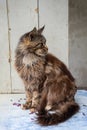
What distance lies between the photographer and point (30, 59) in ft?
8.35

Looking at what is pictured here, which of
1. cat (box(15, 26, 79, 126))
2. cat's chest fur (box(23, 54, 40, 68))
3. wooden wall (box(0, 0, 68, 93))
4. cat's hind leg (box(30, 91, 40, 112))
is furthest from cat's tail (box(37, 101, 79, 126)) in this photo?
wooden wall (box(0, 0, 68, 93))

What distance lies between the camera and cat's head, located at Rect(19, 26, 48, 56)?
248 cm

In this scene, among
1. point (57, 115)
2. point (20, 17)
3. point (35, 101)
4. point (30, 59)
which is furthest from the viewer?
point (20, 17)

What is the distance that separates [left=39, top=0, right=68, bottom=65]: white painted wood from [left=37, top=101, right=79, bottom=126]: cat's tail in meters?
0.69

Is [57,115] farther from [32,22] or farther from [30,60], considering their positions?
[32,22]

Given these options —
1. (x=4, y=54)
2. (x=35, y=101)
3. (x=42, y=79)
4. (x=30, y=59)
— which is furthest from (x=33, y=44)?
(x=4, y=54)

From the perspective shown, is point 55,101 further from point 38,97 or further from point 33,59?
point 33,59

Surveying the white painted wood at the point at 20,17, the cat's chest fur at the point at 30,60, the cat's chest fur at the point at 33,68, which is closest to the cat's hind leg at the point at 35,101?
the cat's chest fur at the point at 33,68

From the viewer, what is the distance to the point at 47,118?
2396 millimetres

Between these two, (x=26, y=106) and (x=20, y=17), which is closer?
(x=26, y=106)

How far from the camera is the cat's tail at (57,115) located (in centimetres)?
240

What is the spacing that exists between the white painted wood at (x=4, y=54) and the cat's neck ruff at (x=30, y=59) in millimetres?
570

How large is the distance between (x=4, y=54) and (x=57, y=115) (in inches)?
39.6

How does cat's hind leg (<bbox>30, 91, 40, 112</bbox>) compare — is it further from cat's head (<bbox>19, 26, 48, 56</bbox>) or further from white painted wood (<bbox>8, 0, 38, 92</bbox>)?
white painted wood (<bbox>8, 0, 38, 92</bbox>)
